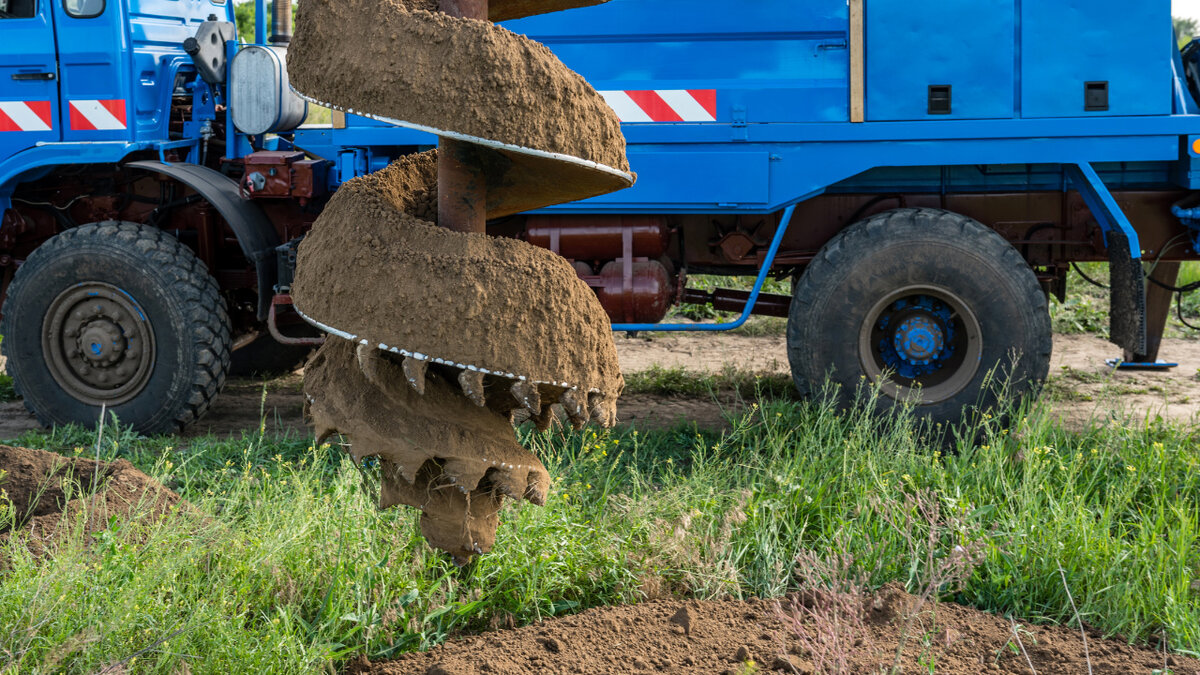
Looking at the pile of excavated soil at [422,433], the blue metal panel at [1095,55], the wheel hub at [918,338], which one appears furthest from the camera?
the wheel hub at [918,338]

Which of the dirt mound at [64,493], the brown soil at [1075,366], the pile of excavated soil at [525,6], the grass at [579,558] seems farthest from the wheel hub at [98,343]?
the pile of excavated soil at [525,6]

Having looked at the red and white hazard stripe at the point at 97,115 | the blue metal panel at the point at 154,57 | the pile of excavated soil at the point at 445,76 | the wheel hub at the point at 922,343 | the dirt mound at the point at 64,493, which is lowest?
the dirt mound at the point at 64,493

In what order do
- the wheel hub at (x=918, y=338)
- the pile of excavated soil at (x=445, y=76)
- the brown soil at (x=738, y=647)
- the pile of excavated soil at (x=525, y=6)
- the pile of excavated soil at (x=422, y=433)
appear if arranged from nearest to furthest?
the pile of excavated soil at (x=445, y=76) → the pile of excavated soil at (x=422, y=433) → the pile of excavated soil at (x=525, y=6) → the brown soil at (x=738, y=647) → the wheel hub at (x=918, y=338)

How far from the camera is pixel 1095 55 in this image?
4922 mm

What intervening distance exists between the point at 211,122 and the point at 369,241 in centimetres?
438

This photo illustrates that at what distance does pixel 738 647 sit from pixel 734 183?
2.76 meters

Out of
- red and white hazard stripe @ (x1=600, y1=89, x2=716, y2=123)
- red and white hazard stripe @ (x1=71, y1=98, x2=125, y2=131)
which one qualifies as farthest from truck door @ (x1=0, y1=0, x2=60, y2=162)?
red and white hazard stripe @ (x1=600, y1=89, x2=716, y2=123)

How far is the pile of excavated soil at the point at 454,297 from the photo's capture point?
2.24m

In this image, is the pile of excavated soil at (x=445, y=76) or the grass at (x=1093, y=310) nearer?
the pile of excavated soil at (x=445, y=76)

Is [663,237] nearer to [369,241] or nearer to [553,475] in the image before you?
[553,475]

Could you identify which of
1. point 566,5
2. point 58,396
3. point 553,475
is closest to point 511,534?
point 553,475

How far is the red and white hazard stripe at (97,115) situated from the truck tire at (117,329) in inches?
22.1

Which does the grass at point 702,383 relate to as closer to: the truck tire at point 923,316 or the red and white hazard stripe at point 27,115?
the truck tire at point 923,316

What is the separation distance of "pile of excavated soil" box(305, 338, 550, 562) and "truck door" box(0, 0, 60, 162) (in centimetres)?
395
